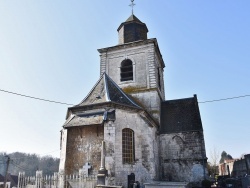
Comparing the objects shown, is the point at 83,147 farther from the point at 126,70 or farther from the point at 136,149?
the point at 126,70

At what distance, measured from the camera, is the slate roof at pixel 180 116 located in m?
16.6

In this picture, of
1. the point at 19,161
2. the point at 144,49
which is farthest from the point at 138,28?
the point at 19,161

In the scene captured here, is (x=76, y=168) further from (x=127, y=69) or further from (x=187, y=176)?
(x=127, y=69)

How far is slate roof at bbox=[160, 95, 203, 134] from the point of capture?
54.4 ft

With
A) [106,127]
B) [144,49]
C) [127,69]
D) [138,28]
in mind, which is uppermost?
[138,28]

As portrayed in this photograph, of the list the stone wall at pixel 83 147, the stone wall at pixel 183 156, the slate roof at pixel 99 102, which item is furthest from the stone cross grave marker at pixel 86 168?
the stone wall at pixel 183 156

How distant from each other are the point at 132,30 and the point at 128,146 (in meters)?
11.2

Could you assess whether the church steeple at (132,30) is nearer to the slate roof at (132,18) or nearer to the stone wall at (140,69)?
the slate roof at (132,18)

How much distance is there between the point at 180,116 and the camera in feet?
57.9

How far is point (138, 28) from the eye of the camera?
64.7 feet

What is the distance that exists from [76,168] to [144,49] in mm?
11055

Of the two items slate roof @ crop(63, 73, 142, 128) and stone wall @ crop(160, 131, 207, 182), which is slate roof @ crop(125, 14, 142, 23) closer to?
slate roof @ crop(63, 73, 142, 128)

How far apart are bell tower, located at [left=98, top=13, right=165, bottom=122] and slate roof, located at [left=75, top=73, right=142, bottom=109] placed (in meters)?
3.43

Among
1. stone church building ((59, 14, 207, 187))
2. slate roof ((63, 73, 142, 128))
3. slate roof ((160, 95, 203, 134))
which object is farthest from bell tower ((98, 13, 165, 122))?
slate roof ((63, 73, 142, 128))
